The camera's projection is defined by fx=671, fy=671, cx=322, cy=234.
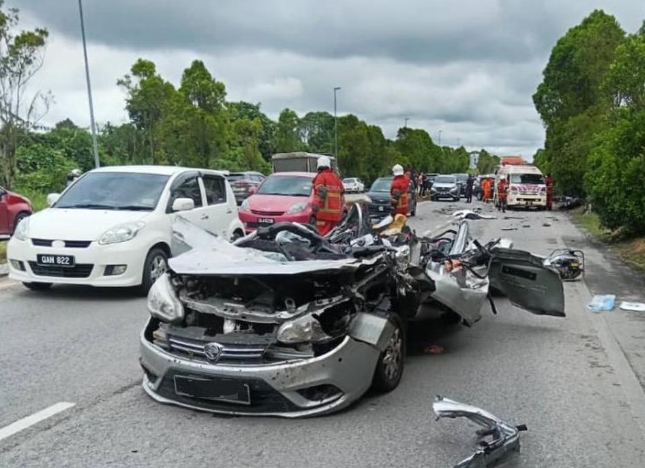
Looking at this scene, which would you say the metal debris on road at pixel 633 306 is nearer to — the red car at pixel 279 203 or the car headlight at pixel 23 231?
the red car at pixel 279 203

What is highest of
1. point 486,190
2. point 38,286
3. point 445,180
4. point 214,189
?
point 214,189

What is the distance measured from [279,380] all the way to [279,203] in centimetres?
1020

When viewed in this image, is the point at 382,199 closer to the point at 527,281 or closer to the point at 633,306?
the point at 633,306

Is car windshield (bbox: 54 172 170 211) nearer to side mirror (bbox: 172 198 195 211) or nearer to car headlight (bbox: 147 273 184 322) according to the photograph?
side mirror (bbox: 172 198 195 211)

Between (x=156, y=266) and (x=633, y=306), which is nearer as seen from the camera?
(x=633, y=306)

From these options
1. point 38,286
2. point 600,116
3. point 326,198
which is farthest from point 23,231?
point 600,116

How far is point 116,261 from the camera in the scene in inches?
323

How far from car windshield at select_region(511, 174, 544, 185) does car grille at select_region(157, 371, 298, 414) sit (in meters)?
28.8

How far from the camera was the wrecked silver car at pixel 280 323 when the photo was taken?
14.1ft

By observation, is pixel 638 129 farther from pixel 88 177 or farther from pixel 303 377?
pixel 303 377

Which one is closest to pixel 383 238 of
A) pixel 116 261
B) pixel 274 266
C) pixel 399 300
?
pixel 399 300

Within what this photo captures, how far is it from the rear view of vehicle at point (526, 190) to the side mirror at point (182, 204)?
952 inches

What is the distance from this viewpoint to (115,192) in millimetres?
9266

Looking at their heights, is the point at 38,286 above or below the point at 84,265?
below
